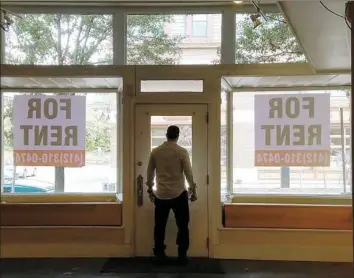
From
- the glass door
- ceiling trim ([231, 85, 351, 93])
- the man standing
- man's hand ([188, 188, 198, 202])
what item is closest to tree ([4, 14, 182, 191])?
the glass door

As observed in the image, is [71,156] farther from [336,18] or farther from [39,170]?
[336,18]

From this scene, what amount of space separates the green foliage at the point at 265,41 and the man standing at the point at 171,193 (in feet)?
4.54

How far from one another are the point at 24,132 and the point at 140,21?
6.17 ft

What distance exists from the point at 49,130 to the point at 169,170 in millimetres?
1613

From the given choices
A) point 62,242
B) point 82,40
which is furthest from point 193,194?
point 82,40

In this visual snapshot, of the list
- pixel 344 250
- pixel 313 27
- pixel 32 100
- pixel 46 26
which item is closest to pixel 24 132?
pixel 32 100

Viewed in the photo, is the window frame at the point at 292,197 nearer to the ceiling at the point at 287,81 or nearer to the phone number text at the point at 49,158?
the ceiling at the point at 287,81

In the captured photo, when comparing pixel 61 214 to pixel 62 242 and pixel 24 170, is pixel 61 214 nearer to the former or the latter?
pixel 62 242

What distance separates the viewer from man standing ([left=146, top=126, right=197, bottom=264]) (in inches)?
179

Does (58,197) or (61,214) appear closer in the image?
(61,214)

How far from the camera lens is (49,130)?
522 cm

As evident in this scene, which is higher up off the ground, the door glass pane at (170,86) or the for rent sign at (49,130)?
the door glass pane at (170,86)

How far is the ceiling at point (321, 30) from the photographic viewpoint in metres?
3.04

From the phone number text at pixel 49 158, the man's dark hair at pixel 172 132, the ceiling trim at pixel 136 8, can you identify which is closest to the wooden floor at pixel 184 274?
the phone number text at pixel 49 158
